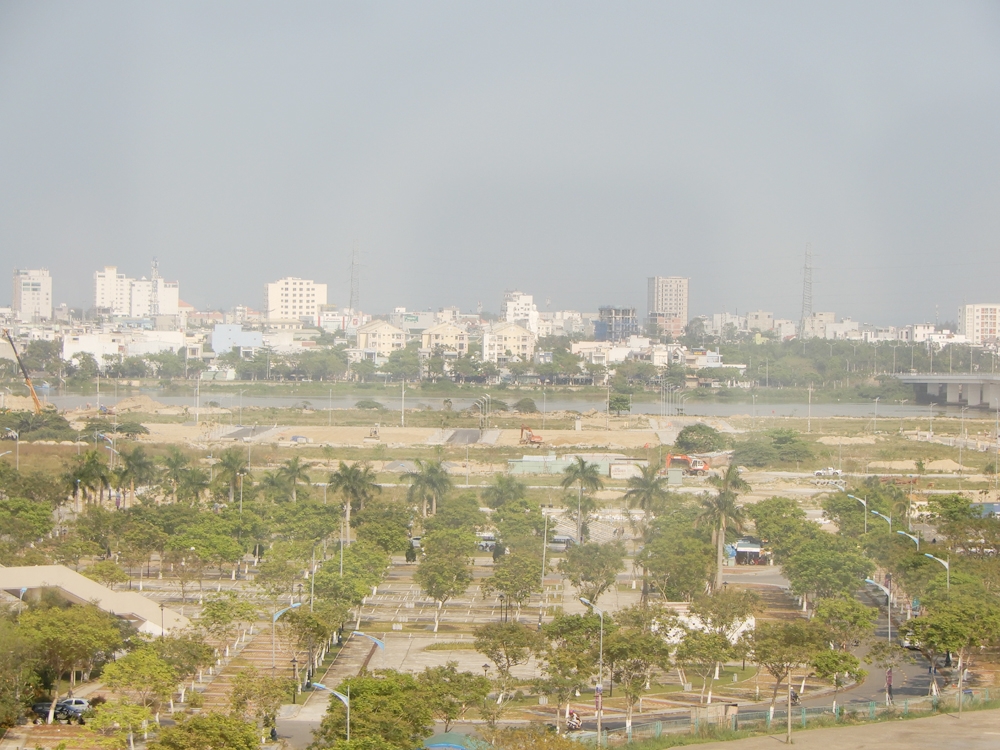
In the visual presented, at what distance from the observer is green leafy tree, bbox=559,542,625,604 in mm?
9781

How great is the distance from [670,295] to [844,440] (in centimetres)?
5377

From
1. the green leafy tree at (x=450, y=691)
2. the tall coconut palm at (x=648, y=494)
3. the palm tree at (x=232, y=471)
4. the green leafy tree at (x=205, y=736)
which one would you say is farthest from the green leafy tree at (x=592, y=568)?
the palm tree at (x=232, y=471)

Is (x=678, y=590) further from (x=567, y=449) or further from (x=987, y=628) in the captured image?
(x=567, y=449)

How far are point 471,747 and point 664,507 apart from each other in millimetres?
6700

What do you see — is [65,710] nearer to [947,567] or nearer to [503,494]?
[947,567]

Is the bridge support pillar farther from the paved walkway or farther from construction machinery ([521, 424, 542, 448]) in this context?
the paved walkway

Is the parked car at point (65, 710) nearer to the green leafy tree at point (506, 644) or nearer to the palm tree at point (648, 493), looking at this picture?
the green leafy tree at point (506, 644)

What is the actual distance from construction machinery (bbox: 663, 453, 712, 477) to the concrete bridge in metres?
17.0

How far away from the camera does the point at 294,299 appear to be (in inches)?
2499

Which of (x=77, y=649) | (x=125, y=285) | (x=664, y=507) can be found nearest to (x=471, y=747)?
(x=77, y=649)

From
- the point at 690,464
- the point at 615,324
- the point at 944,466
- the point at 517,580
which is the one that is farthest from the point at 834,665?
the point at 615,324

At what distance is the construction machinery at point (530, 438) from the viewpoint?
2142 centimetres

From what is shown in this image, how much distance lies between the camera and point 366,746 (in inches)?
210

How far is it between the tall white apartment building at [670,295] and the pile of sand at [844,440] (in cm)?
5240
